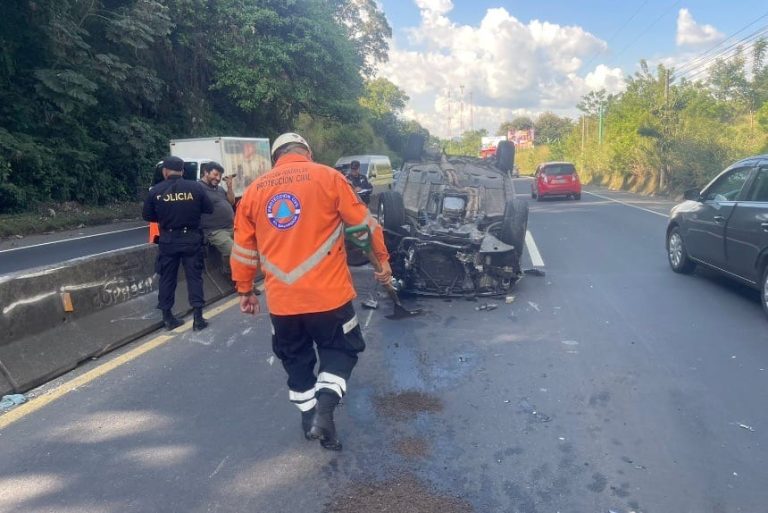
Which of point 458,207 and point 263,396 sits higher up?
point 458,207

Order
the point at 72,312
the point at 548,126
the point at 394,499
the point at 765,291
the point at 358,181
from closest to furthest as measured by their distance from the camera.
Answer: the point at 394,499 → the point at 72,312 → the point at 765,291 → the point at 358,181 → the point at 548,126

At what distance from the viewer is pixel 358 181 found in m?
13.7

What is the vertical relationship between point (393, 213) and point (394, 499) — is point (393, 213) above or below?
above

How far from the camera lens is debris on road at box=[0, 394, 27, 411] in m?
4.57

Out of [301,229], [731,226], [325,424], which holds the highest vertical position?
[301,229]

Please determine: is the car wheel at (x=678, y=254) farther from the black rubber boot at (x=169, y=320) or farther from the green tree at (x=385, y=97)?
the green tree at (x=385, y=97)

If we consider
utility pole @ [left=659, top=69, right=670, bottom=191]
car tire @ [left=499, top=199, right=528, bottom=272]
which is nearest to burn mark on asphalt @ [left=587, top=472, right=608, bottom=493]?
car tire @ [left=499, top=199, right=528, bottom=272]

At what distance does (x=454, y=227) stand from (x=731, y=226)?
10.5 feet

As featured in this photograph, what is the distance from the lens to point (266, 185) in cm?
378

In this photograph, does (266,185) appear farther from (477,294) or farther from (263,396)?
(477,294)

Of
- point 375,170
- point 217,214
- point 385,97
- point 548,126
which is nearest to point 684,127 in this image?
point 375,170

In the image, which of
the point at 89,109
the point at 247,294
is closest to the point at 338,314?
the point at 247,294

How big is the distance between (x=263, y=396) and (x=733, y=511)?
3068 mm

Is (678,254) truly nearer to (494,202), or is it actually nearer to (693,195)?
(693,195)
